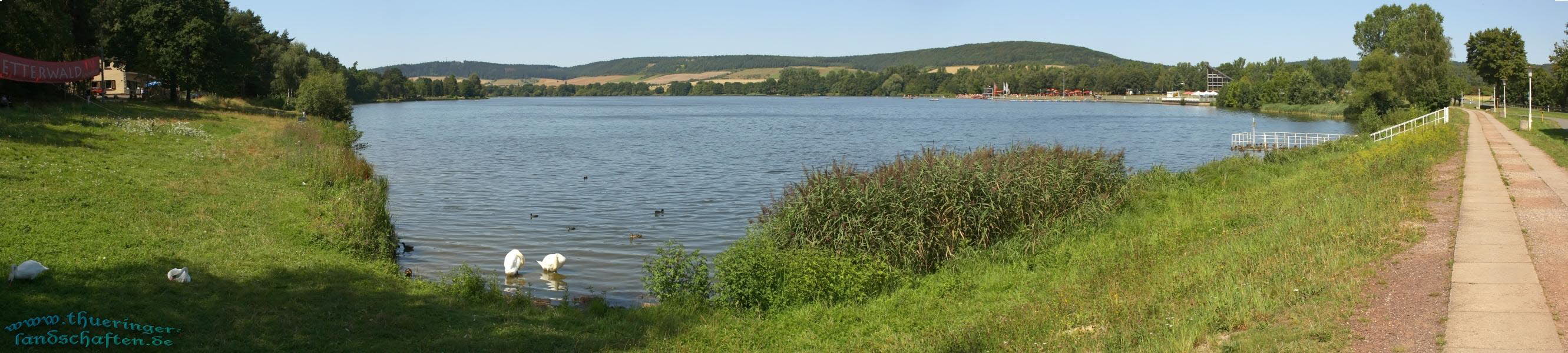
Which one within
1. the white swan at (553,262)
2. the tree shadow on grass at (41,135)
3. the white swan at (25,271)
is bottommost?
the white swan at (553,262)

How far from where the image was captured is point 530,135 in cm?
7250

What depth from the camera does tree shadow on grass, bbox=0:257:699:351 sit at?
1106cm

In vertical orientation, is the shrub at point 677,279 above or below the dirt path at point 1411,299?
below

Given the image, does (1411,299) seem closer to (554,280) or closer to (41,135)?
(554,280)

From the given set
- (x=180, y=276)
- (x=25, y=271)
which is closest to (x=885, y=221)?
(x=180, y=276)

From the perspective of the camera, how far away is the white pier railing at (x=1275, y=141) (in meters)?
54.2

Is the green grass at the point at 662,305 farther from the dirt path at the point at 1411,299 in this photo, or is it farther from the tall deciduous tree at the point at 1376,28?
the tall deciduous tree at the point at 1376,28

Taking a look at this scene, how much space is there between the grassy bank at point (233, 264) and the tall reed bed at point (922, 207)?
13.4 feet

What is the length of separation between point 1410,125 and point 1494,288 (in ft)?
164

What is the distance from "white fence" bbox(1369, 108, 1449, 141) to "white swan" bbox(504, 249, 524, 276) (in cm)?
3548

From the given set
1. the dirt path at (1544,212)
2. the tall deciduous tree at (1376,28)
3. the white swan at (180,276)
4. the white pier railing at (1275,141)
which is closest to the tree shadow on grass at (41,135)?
the white swan at (180,276)

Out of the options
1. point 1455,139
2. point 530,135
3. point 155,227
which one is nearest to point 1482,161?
point 1455,139

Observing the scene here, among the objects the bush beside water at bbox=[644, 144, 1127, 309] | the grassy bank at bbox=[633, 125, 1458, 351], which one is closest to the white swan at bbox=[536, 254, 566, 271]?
the bush beside water at bbox=[644, 144, 1127, 309]

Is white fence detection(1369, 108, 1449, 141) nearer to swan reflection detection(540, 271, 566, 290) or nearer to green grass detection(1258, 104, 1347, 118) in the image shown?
swan reflection detection(540, 271, 566, 290)
